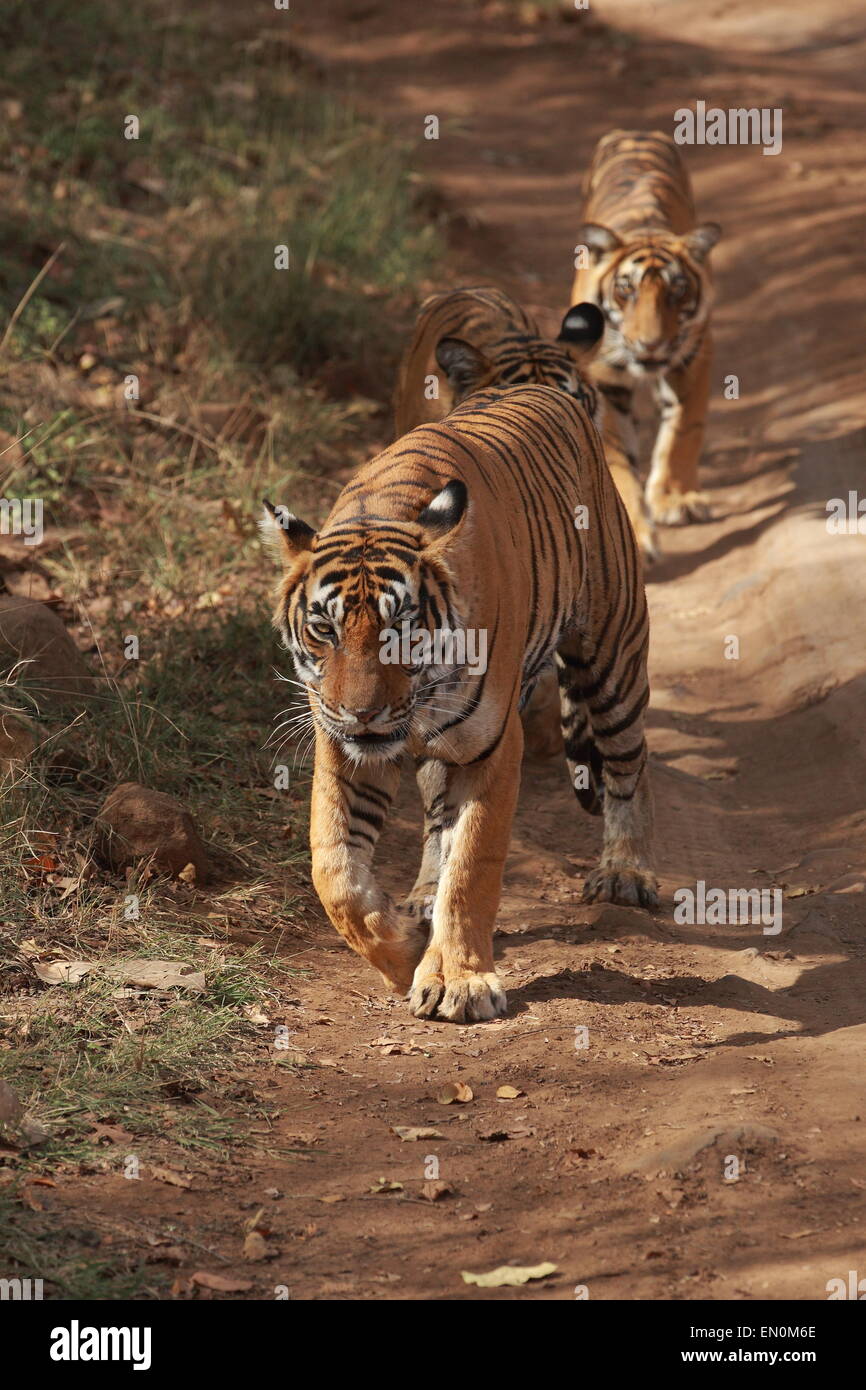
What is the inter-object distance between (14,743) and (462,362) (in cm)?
226

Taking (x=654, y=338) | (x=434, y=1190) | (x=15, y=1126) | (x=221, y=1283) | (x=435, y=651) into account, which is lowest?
(x=221, y=1283)

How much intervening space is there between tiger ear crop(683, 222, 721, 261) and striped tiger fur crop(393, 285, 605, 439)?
6.26 feet

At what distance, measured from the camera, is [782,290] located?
11.3 meters

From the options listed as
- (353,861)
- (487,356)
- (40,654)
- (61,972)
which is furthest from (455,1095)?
(487,356)

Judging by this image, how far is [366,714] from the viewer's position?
365 centimetres

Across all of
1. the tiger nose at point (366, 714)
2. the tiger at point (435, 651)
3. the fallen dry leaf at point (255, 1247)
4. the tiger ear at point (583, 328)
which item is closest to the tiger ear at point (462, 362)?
the tiger ear at point (583, 328)

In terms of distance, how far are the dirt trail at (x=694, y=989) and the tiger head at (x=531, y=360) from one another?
1.45 metres

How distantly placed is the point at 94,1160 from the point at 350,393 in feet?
19.3

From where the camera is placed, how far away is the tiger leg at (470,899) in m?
4.05

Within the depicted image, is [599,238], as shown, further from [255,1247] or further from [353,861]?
[255,1247]

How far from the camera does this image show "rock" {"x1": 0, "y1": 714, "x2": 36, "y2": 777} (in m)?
4.68

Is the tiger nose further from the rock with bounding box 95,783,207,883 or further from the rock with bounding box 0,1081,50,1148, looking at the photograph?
the rock with bounding box 95,783,207,883

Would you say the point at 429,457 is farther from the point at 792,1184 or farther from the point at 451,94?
the point at 451,94

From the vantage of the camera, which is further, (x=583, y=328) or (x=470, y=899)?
(x=583, y=328)
